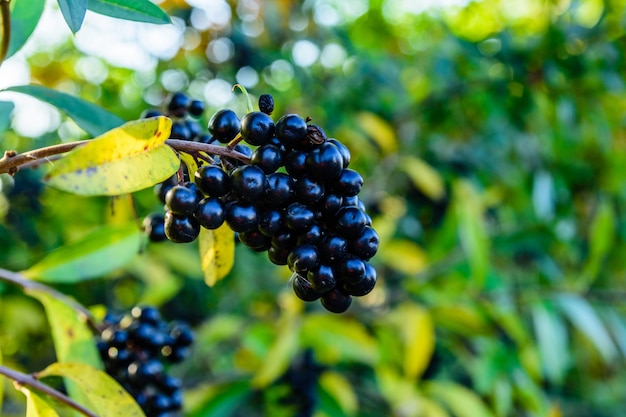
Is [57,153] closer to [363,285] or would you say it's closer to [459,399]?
[363,285]

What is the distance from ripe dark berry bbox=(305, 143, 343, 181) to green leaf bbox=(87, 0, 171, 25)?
31 centimetres

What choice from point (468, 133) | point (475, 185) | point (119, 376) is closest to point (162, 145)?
point (119, 376)

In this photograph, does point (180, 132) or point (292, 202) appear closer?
point (292, 202)

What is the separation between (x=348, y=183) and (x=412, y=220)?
2097 mm

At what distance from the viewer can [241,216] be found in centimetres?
71

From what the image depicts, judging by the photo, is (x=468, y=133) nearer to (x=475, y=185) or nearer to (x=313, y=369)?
(x=475, y=185)

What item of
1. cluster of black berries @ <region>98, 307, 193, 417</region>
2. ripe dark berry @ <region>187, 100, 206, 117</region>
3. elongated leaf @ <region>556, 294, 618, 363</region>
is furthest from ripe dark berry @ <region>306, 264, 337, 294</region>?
elongated leaf @ <region>556, 294, 618, 363</region>

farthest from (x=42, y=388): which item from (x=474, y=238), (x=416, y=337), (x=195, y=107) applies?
(x=474, y=238)

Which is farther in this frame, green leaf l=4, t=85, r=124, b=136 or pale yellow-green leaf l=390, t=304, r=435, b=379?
pale yellow-green leaf l=390, t=304, r=435, b=379

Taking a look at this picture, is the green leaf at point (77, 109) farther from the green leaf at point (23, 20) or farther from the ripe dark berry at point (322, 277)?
the ripe dark berry at point (322, 277)

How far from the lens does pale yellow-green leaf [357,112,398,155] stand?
2.54 metres

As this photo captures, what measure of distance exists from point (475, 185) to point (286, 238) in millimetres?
2055

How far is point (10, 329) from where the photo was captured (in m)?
2.00

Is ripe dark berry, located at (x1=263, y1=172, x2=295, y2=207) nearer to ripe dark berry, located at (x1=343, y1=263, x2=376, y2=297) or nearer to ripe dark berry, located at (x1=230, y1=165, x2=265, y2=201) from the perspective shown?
ripe dark berry, located at (x1=230, y1=165, x2=265, y2=201)
